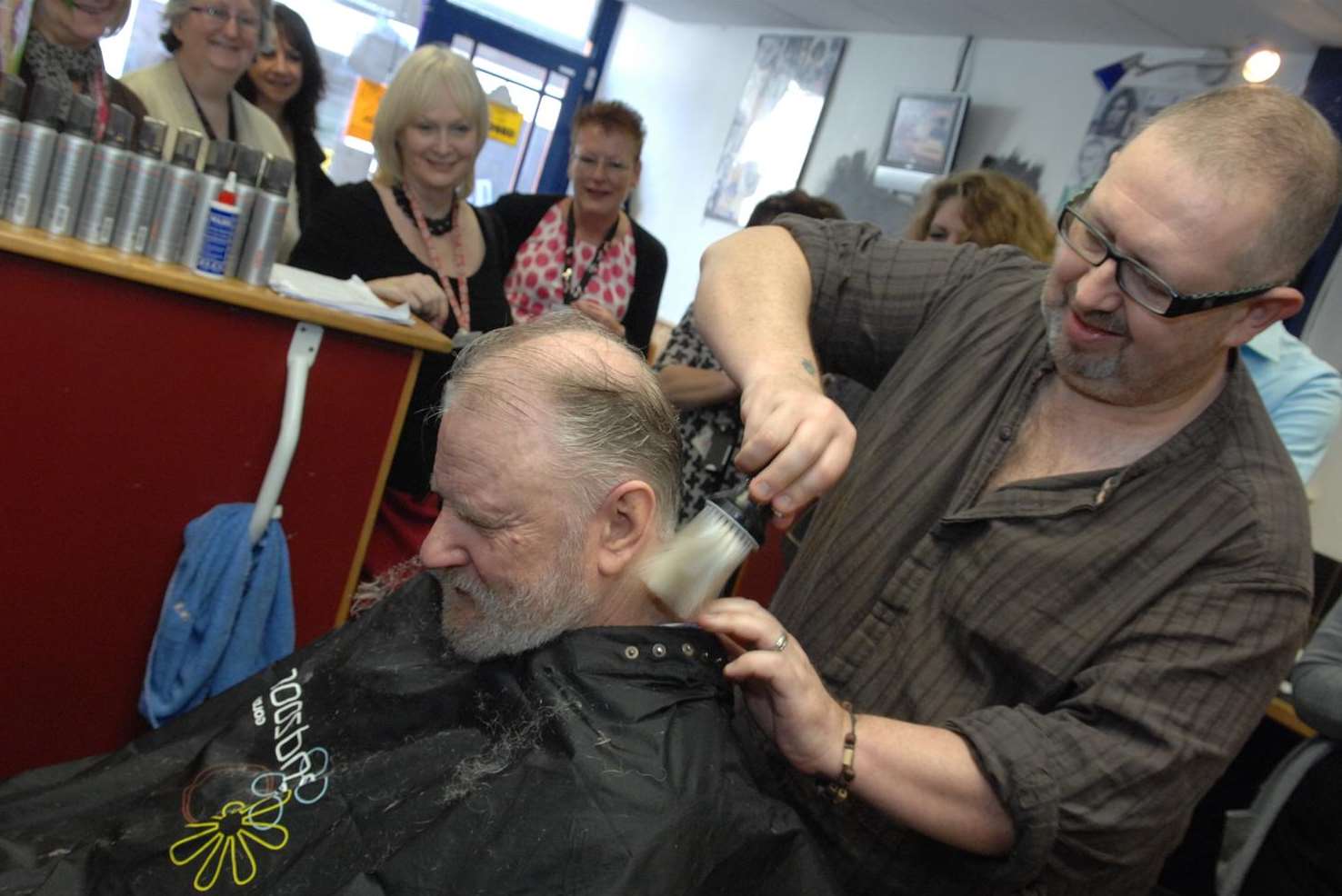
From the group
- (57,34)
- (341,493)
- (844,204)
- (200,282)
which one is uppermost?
(844,204)

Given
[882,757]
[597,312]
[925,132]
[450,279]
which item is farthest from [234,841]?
[925,132]

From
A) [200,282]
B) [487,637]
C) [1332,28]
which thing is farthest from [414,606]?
[1332,28]

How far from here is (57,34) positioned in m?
2.03

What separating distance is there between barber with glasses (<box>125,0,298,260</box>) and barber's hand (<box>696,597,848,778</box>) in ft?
6.25

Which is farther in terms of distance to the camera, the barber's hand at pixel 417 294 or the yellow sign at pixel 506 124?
the yellow sign at pixel 506 124

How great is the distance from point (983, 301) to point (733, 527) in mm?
580

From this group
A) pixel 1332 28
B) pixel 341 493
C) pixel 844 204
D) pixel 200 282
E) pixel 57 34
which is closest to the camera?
pixel 200 282

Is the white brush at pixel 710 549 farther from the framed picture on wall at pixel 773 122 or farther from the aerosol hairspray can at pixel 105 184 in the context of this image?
the framed picture on wall at pixel 773 122

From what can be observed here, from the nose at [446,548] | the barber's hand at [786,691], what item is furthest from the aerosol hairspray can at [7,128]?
the barber's hand at [786,691]

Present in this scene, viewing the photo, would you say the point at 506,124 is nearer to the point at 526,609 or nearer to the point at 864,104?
the point at 864,104

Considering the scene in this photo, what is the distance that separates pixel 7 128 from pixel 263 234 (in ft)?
1.46

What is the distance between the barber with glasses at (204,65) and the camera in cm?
251

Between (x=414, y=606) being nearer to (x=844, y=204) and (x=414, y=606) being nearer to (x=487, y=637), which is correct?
(x=487, y=637)

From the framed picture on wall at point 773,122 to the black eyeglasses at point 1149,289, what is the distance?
17.0 feet
